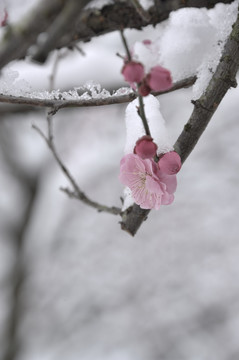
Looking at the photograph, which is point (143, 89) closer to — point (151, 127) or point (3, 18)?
point (151, 127)

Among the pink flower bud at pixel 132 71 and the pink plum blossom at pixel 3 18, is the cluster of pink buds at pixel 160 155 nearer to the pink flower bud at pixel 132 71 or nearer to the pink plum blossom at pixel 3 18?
the pink flower bud at pixel 132 71

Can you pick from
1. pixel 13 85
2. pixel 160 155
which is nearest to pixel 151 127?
pixel 160 155

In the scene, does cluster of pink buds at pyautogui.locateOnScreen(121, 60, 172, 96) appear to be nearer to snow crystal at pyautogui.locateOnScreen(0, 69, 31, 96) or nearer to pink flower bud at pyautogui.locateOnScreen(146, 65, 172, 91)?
pink flower bud at pyautogui.locateOnScreen(146, 65, 172, 91)

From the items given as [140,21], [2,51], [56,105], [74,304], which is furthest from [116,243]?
[2,51]

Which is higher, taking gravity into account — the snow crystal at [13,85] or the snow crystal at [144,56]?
the snow crystal at [13,85]

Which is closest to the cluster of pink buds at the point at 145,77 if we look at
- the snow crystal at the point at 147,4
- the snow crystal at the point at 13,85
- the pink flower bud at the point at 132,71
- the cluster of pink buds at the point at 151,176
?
the pink flower bud at the point at 132,71

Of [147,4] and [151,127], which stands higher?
[147,4]
